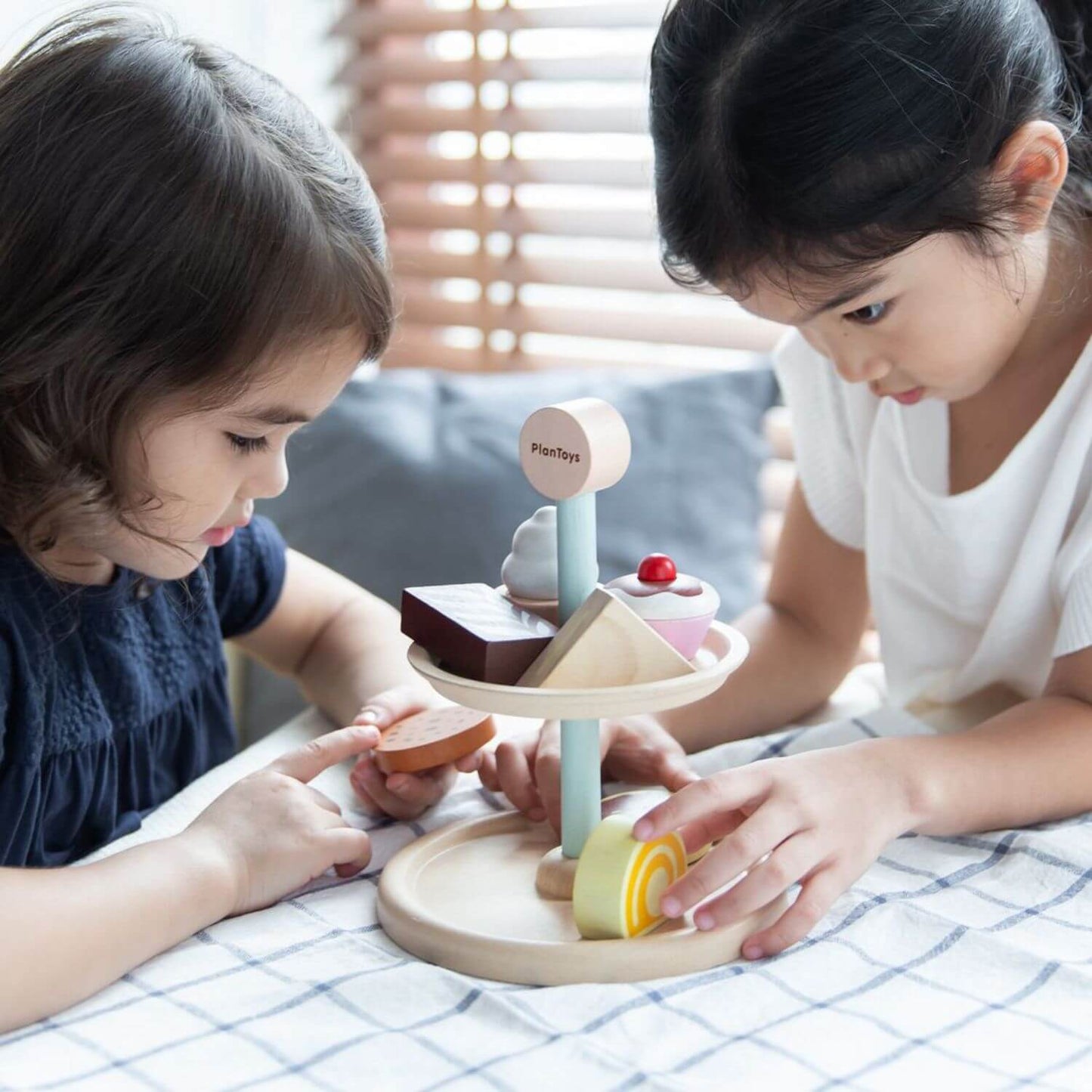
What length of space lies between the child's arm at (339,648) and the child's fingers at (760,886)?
1.04 ft

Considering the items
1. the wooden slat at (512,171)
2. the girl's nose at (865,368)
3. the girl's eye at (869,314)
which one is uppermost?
the wooden slat at (512,171)

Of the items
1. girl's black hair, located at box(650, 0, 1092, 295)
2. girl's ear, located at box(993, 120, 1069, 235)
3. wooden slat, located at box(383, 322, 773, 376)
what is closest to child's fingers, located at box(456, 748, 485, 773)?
girl's black hair, located at box(650, 0, 1092, 295)

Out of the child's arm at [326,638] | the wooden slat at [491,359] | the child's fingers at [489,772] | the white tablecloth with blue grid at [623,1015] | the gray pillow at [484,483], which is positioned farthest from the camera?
the wooden slat at [491,359]

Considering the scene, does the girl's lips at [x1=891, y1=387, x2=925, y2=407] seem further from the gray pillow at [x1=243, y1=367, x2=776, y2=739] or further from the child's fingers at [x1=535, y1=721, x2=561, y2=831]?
the gray pillow at [x1=243, y1=367, x2=776, y2=739]

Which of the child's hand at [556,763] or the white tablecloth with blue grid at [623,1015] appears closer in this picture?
the white tablecloth with blue grid at [623,1015]

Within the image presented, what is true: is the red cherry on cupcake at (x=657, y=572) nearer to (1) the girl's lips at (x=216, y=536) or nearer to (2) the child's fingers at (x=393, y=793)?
(2) the child's fingers at (x=393, y=793)

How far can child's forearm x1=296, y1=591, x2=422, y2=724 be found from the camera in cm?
105

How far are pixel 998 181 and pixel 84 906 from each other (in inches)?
24.8

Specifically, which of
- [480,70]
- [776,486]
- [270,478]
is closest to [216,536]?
[270,478]

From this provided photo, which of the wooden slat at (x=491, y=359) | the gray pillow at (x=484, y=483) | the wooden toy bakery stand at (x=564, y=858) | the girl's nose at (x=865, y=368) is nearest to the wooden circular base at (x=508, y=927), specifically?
the wooden toy bakery stand at (x=564, y=858)

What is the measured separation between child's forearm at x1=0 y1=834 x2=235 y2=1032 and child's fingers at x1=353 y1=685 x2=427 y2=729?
196mm

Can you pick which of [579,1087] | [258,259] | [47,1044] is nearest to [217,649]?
[258,259]

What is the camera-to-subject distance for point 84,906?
647 mm

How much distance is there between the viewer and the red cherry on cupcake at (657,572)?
66 cm
